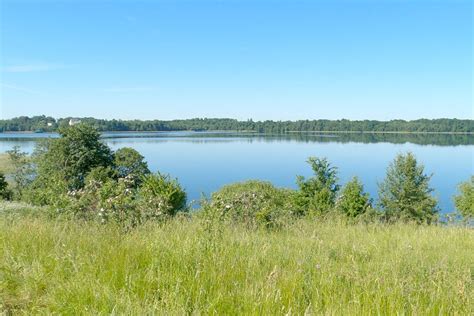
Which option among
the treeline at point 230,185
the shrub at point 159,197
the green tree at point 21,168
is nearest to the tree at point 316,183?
the treeline at point 230,185

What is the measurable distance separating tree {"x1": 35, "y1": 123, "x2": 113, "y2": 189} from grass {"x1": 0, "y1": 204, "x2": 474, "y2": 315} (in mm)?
37064

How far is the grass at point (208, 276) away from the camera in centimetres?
244

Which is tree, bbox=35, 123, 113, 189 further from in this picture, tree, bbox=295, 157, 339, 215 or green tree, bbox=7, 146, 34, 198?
tree, bbox=295, 157, 339, 215

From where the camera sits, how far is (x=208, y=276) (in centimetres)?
286

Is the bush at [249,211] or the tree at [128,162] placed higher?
the bush at [249,211]

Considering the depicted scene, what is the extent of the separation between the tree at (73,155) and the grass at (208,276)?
122 feet

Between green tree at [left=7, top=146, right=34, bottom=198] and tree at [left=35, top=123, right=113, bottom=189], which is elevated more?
tree at [left=35, top=123, right=113, bottom=189]

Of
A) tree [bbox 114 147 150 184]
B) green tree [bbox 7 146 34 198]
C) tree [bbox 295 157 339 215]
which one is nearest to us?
tree [bbox 295 157 339 215]

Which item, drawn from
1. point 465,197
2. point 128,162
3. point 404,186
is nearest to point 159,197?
point 128,162

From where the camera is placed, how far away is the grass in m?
2.44

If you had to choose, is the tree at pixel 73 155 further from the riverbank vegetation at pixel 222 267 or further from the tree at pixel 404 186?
the riverbank vegetation at pixel 222 267

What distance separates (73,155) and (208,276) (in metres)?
40.6

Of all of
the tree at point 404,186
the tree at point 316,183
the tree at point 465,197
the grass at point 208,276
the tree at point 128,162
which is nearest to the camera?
the grass at point 208,276

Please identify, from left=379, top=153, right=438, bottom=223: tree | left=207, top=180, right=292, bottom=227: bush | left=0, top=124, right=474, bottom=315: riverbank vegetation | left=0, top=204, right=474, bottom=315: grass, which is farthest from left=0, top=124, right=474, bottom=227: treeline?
left=0, top=204, right=474, bottom=315: grass
